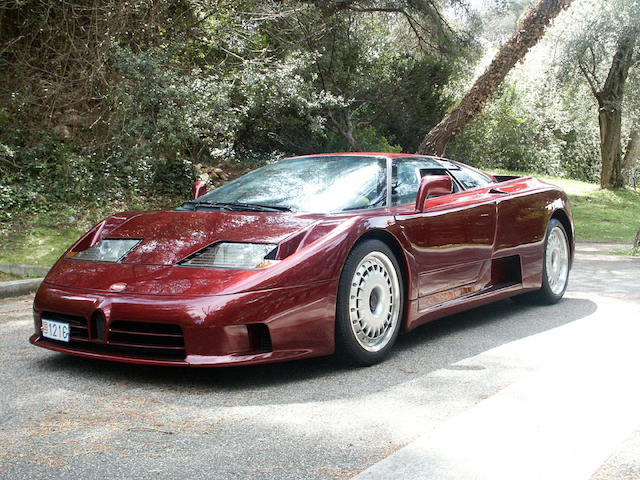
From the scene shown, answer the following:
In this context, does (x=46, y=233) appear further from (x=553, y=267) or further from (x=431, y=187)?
(x=431, y=187)

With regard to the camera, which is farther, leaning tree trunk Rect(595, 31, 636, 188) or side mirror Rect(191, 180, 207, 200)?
leaning tree trunk Rect(595, 31, 636, 188)

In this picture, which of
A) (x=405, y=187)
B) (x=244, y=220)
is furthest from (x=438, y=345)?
(x=244, y=220)

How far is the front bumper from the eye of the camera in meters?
3.58

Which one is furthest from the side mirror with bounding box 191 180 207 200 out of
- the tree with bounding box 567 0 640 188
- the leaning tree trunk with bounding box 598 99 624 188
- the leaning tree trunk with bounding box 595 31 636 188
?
the leaning tree trunk with bounding box 598 99 624 188

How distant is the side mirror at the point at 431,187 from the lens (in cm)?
464

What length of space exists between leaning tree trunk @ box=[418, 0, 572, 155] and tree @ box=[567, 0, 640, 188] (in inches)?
367

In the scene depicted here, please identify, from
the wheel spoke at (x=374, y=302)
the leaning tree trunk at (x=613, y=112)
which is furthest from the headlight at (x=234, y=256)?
the leaning tree trunk at (x=613, y=112)

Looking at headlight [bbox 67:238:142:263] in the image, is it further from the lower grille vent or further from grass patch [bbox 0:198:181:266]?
grass patch [bbox 0:198:181:266]

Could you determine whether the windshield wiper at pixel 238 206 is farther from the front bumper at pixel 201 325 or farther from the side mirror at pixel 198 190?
the front bumper at pixel 201 325

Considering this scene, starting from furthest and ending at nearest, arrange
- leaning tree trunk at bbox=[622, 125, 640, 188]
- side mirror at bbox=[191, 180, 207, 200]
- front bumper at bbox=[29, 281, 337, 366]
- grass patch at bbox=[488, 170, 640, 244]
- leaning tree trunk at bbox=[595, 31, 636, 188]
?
leaning tree trunk at bbox=[622, 125, 640, 188] → leaning tree trunk at bbox=[595, 31, 636, 188] → grass patch at bbox=[488, 170, 640, 244] → side mirror at bbox=[191, 180, 207, 200] → front bumper at bbox=[29, 281, 337, 366]

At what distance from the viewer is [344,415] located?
325cm

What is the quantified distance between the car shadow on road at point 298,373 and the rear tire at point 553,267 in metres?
1.10

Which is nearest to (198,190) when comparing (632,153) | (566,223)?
(566,223)

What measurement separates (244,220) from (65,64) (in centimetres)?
878
